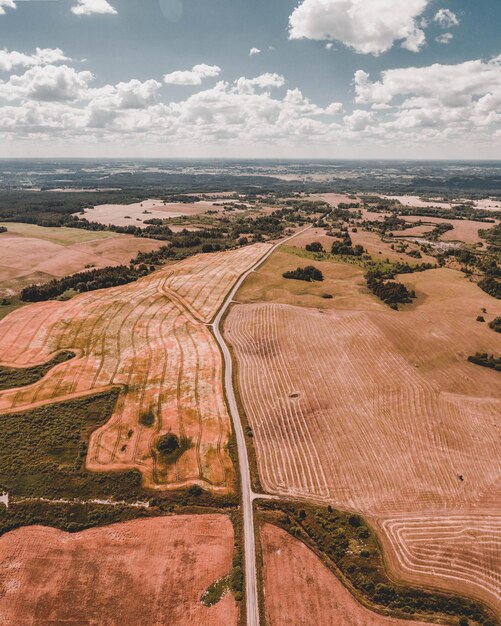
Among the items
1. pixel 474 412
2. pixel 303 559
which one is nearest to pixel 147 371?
pixel 303 559

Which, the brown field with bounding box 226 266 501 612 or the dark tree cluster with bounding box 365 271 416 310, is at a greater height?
the dark tree cluster with bounding box 365 271 416 310

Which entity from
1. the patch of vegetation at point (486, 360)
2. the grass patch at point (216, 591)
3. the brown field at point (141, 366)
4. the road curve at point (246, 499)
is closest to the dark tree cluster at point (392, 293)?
the patch of vegetation at point (486, 360)

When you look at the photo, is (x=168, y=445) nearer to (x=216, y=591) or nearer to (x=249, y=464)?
(x=249, y=464)

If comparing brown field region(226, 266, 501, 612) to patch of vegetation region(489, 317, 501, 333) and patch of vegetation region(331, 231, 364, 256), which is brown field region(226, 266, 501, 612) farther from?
patch of vegetation region(331, 231, 364, 256)

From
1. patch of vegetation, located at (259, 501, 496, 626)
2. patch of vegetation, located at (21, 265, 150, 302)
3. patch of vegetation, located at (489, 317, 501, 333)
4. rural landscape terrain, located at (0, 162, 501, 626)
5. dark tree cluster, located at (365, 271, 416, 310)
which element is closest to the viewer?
patch of vegetation, located at (259, 501, 496, 626)

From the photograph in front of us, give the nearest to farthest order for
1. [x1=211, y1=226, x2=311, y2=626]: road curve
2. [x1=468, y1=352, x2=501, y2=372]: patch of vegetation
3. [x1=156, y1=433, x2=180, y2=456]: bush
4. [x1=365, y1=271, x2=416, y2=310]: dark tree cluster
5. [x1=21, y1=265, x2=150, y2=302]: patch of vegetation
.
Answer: [x1=211, y1=226, x2=311, y2=626]: road curve → [x1=156, y1=433, x2=180, y2=456]: bush → [x1=468, y1=352, x2=501, y2=372]: patch of vegetation → [x1=365, y1=271, x2=416, y2=310]: dark tree cluster → [x1=21, y1=265, x2=150, y2=302]: patch of vegetation

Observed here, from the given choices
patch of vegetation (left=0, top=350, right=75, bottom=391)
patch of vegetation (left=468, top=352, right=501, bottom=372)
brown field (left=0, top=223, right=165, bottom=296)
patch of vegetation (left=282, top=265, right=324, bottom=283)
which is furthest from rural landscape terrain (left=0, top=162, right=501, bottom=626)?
brown field (left=0, top=223, right=165, bottom=296)

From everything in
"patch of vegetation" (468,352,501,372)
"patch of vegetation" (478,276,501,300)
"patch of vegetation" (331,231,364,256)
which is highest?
"patch of vegetation" (331,231,364,256)
